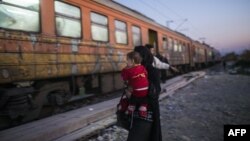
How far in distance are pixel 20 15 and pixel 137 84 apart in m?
3.91

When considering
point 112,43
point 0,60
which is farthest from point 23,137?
point 112,43

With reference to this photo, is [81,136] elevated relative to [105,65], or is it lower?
lower

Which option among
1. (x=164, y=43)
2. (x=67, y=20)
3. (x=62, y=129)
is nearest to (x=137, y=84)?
(x=62, y=129)

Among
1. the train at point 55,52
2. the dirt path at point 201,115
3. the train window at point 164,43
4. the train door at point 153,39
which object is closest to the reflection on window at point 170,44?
the train window at point 164,43

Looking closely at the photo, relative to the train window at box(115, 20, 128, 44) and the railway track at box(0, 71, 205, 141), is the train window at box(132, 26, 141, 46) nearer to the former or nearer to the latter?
the train window at box(115, 20, 128, 44)

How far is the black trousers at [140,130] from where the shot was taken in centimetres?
373

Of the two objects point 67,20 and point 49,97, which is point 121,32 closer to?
point 67,20

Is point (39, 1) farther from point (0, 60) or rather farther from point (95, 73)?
point (95, 73)

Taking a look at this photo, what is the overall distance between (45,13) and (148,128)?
4608 millimetres

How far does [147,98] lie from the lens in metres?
3.78

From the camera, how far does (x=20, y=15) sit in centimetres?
659

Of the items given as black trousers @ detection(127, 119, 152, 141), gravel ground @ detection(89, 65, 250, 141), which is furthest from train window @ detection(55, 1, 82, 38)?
black trousers @ detection(127, 119, 152, 141)

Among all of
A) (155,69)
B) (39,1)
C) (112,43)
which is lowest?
(155,69)

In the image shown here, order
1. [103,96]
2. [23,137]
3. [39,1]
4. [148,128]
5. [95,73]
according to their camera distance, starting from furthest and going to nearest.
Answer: [103,96], [95,73], [39,1], [23,137], [148,128]
